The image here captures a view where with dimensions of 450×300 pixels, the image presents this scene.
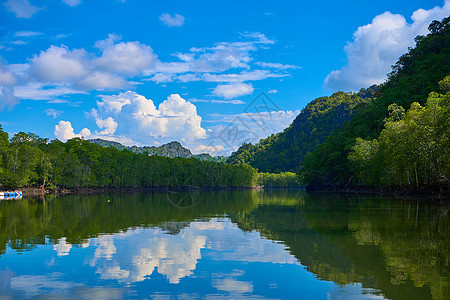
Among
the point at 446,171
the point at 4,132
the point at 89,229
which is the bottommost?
the point at 89,229

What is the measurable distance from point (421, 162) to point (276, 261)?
5138cm

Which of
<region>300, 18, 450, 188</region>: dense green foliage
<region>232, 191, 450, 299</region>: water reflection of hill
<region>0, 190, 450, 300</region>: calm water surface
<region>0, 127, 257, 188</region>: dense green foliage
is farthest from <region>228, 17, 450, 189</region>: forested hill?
<region>0, 127, 257, 188</region>: dense green foliage

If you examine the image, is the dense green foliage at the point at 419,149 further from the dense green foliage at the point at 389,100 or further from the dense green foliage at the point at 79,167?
the dense green foliage at the point at 79,167

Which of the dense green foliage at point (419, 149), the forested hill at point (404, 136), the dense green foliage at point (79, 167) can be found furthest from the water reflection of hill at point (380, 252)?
the dense green foliage at point (79, 167)

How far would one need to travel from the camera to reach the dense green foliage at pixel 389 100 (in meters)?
99.9

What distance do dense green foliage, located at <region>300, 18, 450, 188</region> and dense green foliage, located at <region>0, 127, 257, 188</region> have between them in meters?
61.2

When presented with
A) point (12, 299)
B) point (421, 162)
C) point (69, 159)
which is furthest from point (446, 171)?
point (69, 159)

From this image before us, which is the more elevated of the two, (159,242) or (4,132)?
(4,132)

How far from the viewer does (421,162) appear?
5850 centimetres

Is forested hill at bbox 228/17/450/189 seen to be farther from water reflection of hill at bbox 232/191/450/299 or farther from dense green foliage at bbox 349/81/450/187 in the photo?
water reflection of hill at bbox 232/191/450/299

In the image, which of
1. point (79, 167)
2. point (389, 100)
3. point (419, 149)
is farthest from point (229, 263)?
point (79, 167)

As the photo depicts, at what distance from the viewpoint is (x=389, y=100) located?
10619 centimetres

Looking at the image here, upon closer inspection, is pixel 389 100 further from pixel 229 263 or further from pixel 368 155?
pixel 229 263

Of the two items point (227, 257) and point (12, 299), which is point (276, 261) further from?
point (12, 299)
